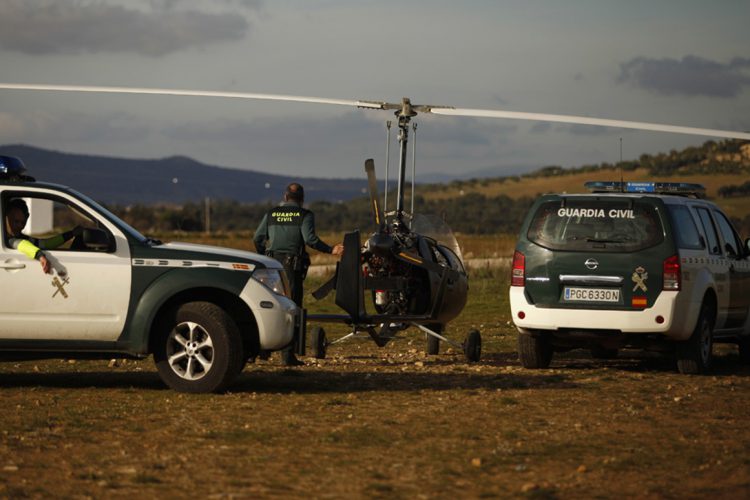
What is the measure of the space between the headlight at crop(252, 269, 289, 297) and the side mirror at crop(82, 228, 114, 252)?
1336mm

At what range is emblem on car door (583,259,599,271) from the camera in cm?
1461

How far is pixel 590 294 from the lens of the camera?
48.0 ft

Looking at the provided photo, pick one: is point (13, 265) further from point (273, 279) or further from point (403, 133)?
point (403, 133)

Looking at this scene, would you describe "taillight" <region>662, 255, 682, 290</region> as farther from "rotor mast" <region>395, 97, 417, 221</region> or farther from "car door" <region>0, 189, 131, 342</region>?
"car door" <region>0, 189, 131, 342</region>

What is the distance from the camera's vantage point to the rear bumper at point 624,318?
1439 centimetres

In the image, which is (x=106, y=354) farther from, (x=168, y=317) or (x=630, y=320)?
(x=630, y=320)

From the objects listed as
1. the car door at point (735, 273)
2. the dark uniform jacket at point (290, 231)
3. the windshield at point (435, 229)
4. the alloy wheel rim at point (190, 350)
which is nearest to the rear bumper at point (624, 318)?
the car door at point (735, 273)

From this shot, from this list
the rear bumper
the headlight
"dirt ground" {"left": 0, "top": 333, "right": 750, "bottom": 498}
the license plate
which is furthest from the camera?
the license plate

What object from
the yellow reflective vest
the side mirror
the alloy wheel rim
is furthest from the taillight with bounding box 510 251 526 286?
the yellow reflective vest

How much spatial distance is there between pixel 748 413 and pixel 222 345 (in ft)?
15.1

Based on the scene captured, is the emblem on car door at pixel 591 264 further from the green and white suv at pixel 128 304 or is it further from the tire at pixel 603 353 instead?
the green and white suv at pixel 128 304

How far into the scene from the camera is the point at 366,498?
806 centimetres

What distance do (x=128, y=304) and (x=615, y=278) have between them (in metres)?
5.09

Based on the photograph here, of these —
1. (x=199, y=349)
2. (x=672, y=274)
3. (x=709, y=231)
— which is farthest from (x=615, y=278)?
(x=199, y=349)
